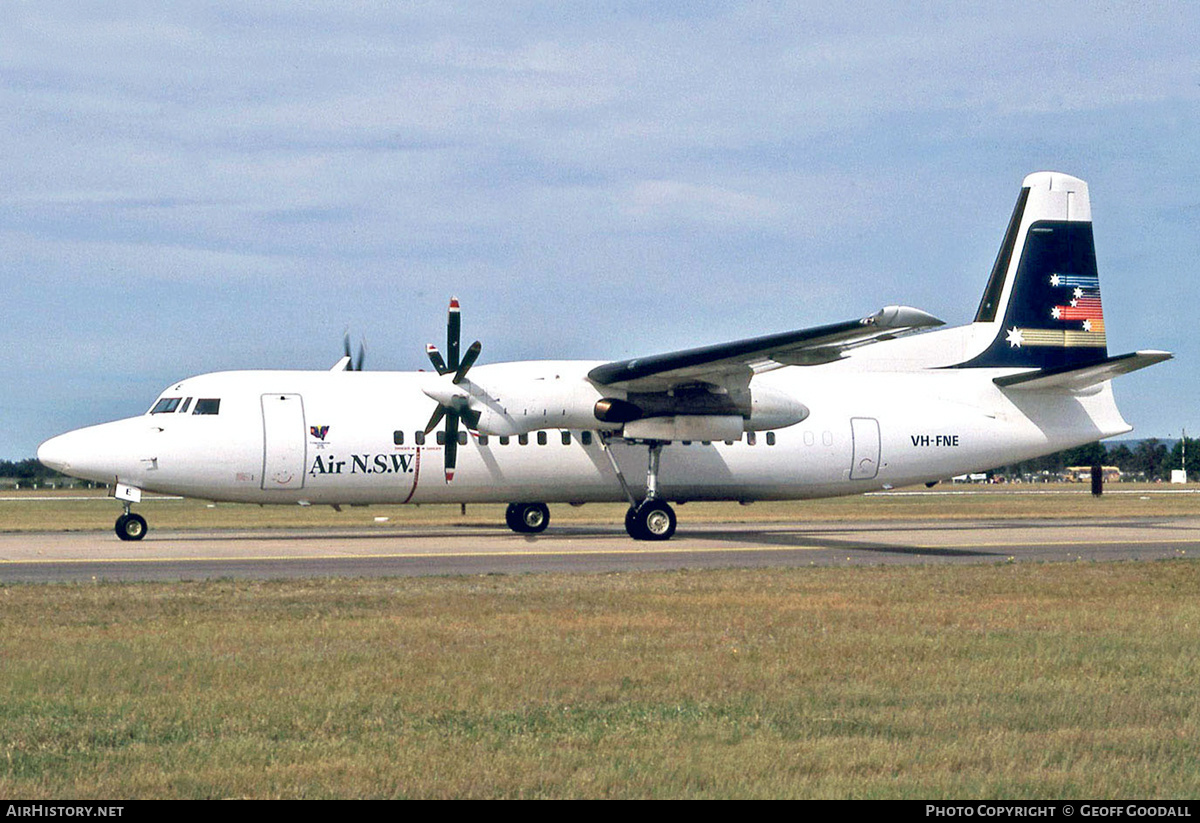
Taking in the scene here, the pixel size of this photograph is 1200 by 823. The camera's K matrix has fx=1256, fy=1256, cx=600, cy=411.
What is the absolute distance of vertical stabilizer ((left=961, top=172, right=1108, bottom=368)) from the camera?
31188mm

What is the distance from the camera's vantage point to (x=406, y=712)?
29.4ft

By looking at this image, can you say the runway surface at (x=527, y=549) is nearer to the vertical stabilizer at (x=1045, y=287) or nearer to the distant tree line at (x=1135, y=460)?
the vertical stabilizer at (x=1045, y=287)

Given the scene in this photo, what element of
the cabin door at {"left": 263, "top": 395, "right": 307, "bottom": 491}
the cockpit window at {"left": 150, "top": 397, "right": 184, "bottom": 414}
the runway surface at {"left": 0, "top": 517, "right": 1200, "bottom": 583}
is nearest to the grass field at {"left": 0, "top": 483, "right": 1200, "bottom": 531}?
the runway surface at {"left": 0, "top": 517, "right": 1200, "bottom": 583}

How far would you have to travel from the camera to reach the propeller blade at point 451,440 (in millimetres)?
25266

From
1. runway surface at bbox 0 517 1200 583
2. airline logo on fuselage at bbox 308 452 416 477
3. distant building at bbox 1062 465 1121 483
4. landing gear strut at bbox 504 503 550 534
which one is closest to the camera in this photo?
runway surface at bbox 0 517 1200 583

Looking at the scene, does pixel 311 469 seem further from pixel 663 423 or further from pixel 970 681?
pixel 970 681

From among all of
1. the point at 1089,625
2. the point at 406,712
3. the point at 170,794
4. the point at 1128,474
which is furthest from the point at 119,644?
the point at 1128,474

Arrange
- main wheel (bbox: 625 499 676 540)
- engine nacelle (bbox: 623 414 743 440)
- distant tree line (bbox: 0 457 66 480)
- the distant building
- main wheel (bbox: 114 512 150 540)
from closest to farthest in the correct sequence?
1. main wheel (bbox: 114 512 150 540)
2. engine nacelle (bbox: 623 414 743 440)
3. main wheel (bbox: 625 499 676 540)
4. distant tree line (bbox: 0 457 66 480)
5. the distant building

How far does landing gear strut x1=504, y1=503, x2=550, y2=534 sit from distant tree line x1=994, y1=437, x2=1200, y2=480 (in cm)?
10593

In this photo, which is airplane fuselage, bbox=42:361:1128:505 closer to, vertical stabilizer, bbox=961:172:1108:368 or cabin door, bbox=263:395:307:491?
cabin door, bbox=263:395:307:491

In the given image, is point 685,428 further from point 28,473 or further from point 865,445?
point 28,473

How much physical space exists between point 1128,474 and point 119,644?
163128 millimetres

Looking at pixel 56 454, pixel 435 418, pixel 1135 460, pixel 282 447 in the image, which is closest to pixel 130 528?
pixel 56 454

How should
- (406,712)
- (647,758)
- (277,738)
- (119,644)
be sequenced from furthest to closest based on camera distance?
(119,644), (406,712), (277,738), (647,758)
